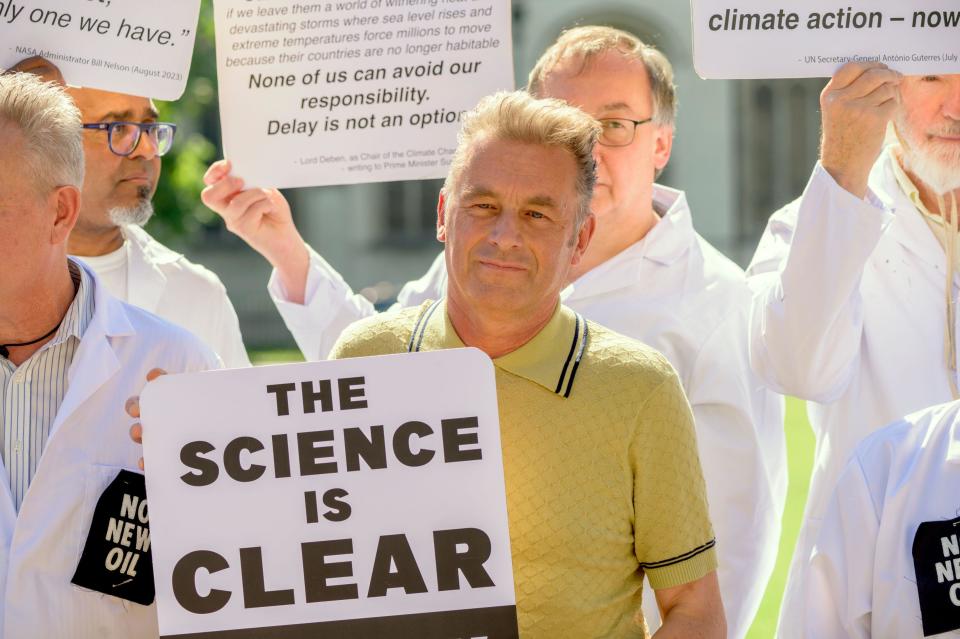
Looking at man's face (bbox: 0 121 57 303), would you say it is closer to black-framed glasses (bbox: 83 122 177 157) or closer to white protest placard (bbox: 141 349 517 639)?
white protest placard (bbox: 141 349 517 639)

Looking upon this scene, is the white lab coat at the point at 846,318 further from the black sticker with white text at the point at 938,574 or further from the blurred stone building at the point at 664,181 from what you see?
the blurred stone building at the point at 664,181

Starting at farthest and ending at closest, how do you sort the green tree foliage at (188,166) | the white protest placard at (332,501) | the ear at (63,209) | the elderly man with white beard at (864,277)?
the green tree foliage at (188,166) → the elderly man with white beard at (864,277) → the ear at (63,209) → the white protest placard at (332,501)

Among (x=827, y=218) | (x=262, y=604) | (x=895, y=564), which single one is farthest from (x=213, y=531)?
(x=827, y=218)

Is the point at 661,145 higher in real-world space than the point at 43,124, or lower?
higher

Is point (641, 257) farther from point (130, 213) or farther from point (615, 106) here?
point (130, 213)

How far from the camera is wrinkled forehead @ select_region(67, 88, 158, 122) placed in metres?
3.96

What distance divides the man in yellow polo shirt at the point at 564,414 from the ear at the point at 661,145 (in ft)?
3.98

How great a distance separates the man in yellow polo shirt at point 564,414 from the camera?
264 centimetres

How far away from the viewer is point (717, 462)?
11.9 feet

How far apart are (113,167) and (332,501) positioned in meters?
1.80

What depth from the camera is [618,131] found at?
12.6ft

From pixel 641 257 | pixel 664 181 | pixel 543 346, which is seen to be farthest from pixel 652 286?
pixel 664 181

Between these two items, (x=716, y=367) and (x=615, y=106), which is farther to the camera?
(x=615, y=106)

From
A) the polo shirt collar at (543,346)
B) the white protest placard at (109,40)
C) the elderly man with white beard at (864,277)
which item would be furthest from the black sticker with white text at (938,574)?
the white protest placard at (109,40)
